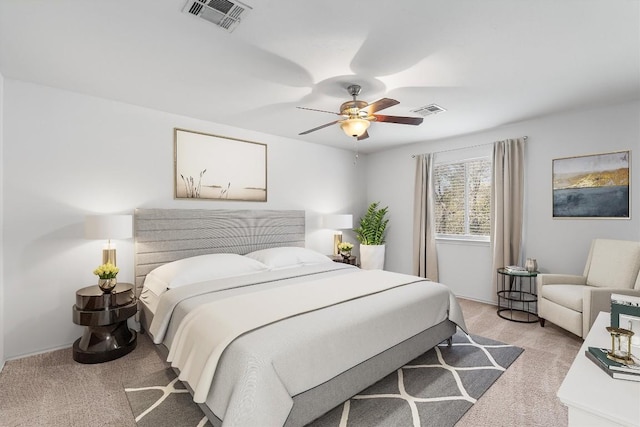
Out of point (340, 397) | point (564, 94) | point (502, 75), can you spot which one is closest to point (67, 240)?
point (340, 397)

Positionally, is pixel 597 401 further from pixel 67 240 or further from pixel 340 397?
pixel 67 240

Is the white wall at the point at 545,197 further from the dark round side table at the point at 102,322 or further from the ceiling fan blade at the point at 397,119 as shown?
the dark round side table at the point at 102,322

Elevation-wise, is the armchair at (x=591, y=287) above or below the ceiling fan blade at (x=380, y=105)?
below

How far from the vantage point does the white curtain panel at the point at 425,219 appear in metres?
5.06

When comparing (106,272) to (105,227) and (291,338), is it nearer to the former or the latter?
(105,227)

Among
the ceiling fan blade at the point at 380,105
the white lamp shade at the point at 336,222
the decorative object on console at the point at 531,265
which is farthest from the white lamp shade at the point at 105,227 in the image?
the decorative object on console at the point at 531,265

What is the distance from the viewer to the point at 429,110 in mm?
3594

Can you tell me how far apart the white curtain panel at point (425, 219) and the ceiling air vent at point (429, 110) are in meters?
1.51

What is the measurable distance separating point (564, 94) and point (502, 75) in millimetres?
1004

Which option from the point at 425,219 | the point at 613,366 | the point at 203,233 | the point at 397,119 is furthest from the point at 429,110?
the point at 203,233

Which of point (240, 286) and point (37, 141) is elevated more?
point (37, 141)

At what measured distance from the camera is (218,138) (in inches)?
160

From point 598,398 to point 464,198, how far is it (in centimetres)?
390

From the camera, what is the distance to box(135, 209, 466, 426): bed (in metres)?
1.65
